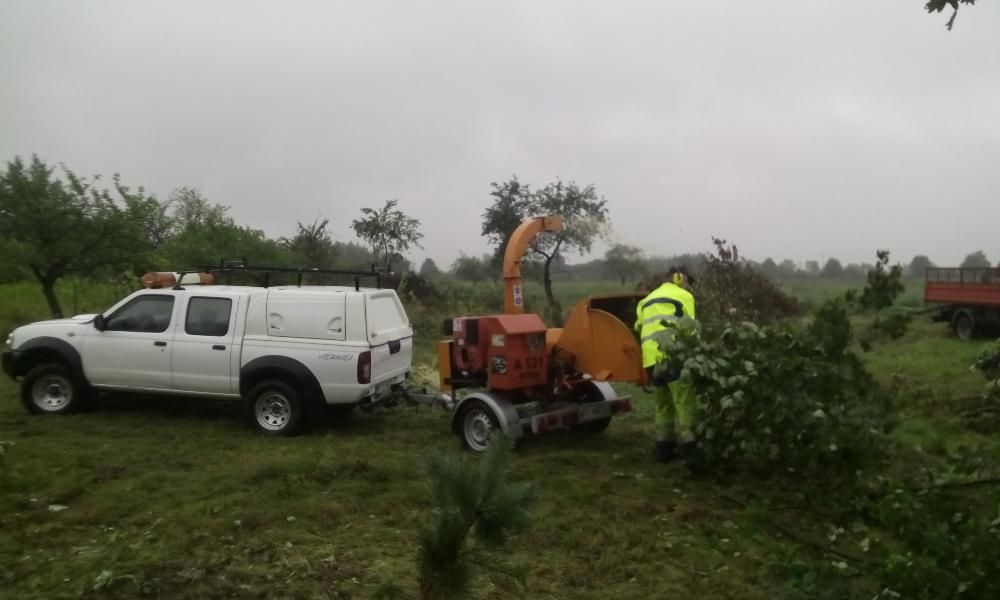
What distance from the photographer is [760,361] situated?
6355mm

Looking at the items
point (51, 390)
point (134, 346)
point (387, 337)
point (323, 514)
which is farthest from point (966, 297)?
point (51, 390)

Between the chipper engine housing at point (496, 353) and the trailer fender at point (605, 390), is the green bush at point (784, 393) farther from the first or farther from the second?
the trailer fender at point (605, 390)

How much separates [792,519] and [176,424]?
700 cm

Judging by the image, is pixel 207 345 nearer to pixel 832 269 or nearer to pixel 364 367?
pixel 364 367

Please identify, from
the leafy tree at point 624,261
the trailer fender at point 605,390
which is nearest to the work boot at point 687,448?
the trailer fender at point 605,390

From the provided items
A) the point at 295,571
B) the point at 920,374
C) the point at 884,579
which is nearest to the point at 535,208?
the point at 920,374

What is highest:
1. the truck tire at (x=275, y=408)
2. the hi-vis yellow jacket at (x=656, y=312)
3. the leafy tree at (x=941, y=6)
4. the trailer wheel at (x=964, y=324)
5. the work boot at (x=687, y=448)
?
the leafy tree at (x=941, y=6)

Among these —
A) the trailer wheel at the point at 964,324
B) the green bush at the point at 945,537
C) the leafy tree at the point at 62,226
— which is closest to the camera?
the green bush at the point at 945,537

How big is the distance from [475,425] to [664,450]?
77.6 inches

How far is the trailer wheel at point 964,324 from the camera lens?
18375mm

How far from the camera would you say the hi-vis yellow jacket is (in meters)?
7.48

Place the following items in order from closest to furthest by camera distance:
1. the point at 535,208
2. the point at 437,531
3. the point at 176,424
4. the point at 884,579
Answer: the point at 437,531 < the point at 884,579 < the point at 176,424 < the point at 535,208

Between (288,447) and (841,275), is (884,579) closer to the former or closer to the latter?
(288,447)

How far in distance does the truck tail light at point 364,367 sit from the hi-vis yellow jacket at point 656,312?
9.92 feet
